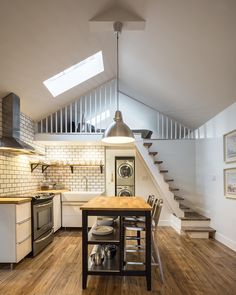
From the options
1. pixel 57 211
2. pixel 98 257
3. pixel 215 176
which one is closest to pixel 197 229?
pixel 215 176

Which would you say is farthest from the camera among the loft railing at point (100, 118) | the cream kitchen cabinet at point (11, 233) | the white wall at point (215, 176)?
the loft railing at point (100, 118)

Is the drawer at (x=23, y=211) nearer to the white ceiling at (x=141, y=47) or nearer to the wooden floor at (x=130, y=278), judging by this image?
the wooden floor at (x=130, y=278)

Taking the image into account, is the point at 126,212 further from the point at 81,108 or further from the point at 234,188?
the point at 81,108

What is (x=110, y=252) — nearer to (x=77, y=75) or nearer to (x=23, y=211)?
(x=23, y=211)

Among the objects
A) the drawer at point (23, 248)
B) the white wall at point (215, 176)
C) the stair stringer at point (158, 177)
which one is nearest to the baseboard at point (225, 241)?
the white wall at point (215, 176)

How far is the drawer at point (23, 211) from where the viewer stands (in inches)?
128

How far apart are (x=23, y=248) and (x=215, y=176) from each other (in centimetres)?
365

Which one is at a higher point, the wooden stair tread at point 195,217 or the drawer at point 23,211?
the drawer at point 23,211

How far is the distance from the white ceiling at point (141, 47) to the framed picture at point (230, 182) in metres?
1.17

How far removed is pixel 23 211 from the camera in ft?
11.2

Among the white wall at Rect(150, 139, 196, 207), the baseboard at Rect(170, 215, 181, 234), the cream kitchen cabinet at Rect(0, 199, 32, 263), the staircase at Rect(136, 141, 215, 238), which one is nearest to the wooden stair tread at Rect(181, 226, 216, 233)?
the staircase at Rect(136, 141, 215, 238)

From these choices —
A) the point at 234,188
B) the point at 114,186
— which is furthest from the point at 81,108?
the point at 234,188

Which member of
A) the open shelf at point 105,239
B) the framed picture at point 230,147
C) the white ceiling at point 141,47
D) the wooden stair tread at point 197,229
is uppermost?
the white ceiling at point 141,47

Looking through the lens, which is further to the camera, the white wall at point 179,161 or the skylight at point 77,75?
the white wall at point 179,161
